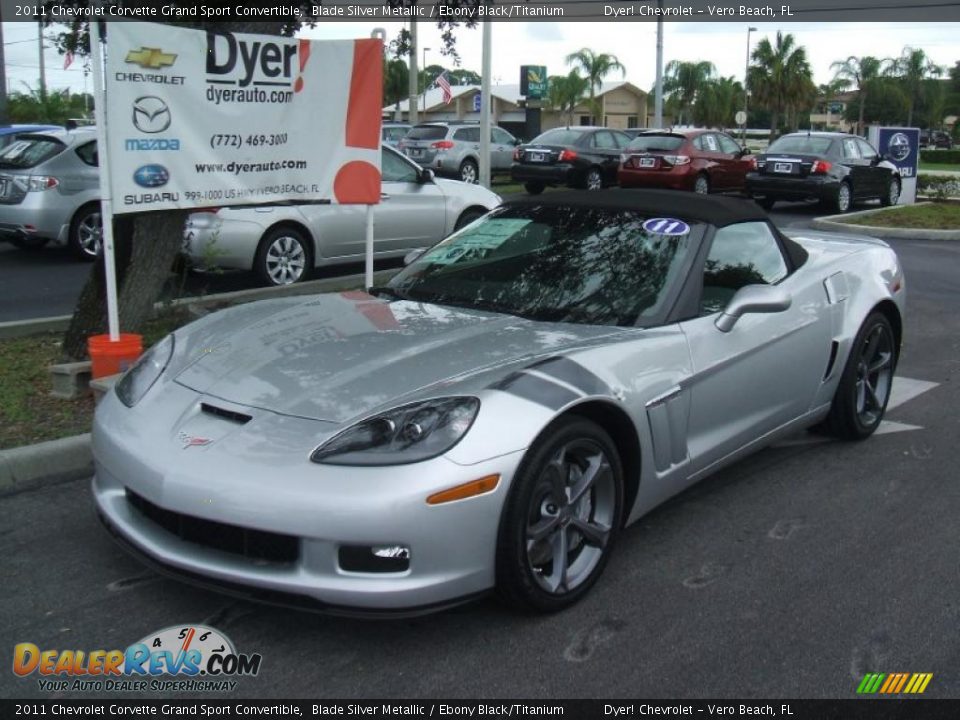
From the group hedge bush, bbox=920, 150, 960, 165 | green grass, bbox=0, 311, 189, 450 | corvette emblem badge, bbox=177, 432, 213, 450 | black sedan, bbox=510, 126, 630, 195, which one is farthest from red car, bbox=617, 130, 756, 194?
hedge bush, bbox=920, 150, 960, 165

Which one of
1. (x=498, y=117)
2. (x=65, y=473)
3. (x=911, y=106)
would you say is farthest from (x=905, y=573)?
(x=911, y=106)

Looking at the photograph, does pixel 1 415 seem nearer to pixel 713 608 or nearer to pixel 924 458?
pixel 713 608

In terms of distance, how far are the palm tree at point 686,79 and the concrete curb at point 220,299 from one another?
65.0 metres

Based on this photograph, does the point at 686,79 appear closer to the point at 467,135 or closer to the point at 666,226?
the point at 467,135

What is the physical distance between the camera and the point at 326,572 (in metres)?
2.99

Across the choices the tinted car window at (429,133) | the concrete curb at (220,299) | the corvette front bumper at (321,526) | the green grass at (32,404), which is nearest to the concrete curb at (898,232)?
the concrete curb at (220,299)

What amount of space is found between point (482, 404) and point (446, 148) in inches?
806

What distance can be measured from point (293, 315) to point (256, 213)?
5.66 meters

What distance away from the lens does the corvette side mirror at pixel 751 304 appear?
4156mm

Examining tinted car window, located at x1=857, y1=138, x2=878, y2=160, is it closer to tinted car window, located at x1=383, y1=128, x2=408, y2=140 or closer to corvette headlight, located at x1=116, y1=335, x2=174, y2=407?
tinted car window, located at x1=383, y1=128, x2=408, y2=140

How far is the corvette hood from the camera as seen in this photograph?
3.38m

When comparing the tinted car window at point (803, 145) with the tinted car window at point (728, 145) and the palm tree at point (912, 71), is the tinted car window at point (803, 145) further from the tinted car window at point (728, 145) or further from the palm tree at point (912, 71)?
the palm tree at point (912, 71)

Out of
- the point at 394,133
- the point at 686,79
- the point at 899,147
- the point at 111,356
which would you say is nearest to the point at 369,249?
the point at 111,356

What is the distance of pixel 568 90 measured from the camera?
2505 inches
